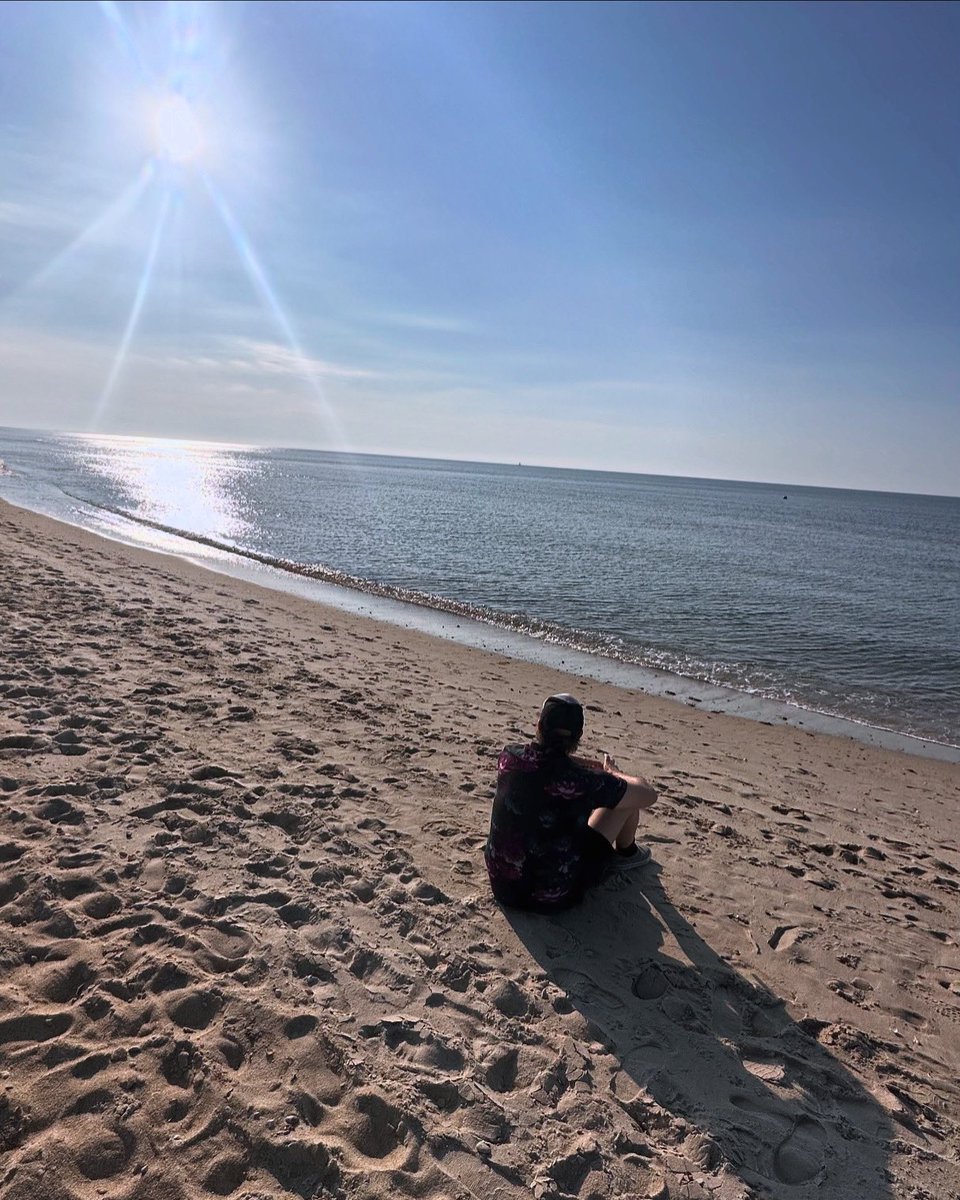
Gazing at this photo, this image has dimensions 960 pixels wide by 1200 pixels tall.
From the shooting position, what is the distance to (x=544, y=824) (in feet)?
14.1

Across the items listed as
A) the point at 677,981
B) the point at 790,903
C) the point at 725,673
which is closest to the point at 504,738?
the point at 790,903

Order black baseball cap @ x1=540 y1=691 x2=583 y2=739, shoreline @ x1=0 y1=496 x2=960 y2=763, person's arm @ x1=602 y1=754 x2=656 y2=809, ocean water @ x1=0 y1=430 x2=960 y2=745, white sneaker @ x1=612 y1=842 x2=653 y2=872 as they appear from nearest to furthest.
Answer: black baseball cap @ x1=540 y1=691 x2=583 y2=739, person's arm @ x1=602 y1=754 x2=656 y2=809, white sneaker @ x1=612 y1=842 x2=653 y2=872, shoreline @ x1=0 y1=496 x2=960 y2=763, ocean water @ x1=0 y1=430 x2=960 y2=745

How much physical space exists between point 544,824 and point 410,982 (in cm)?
116

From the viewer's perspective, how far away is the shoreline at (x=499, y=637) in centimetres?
1154

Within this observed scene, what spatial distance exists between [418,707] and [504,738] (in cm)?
128

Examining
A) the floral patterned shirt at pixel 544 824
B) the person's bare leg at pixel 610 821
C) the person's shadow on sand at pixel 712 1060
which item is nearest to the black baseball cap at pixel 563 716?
the floral patterned shirt at pixel 544 824

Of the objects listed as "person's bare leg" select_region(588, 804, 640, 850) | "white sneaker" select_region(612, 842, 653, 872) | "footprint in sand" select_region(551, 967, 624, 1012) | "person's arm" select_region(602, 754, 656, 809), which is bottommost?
"footprint in sand" select_region(551, 967, 624, 1012)

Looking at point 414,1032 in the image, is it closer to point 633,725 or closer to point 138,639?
point 633,725

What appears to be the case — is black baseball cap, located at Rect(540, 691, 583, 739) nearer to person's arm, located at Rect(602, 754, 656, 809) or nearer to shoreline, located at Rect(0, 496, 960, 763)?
person's arm, located at Rect(602, 754, 656, 809)

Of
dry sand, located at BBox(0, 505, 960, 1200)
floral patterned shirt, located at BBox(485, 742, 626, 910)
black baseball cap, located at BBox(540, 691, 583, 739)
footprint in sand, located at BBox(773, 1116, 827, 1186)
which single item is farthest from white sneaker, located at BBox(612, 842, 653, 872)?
footprint in sand, located at BBox(773, 1116, 827, 1186)

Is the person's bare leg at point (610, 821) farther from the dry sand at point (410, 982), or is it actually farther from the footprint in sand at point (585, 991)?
the footprint in sand at point (585, 991)

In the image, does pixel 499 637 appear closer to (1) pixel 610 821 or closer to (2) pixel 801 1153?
(1) pixel 610 821

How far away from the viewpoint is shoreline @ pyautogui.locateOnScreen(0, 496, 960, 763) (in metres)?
11.5

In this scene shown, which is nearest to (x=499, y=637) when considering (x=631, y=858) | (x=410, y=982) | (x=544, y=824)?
(x=631, y=858)
